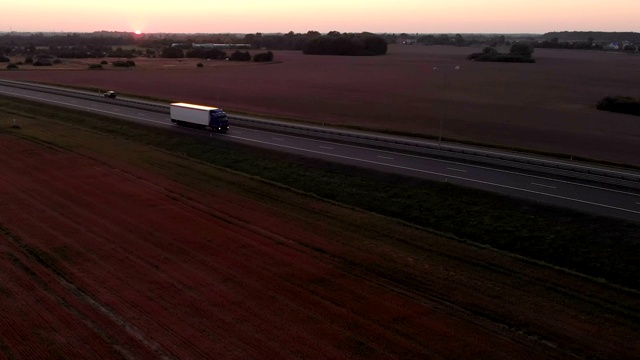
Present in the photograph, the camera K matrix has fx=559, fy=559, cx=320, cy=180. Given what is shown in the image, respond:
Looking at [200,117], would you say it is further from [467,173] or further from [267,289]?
[267,289]

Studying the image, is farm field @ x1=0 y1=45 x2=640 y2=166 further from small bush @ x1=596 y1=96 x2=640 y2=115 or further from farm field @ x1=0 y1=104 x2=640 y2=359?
farm field @ x1=0 y1=104 x2=640 y2=359

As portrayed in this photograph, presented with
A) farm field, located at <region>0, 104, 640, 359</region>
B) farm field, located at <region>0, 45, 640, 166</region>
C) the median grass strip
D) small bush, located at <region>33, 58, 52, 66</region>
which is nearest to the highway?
the median grass strip

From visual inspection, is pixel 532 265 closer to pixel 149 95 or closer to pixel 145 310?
pixel 145 310

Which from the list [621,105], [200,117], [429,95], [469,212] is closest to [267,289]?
[469,212]

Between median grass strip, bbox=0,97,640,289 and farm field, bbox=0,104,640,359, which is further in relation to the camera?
median grass strip, bbox=0,97,640,289

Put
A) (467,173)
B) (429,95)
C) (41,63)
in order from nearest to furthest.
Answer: (467,173) → (429,95) → (41,63)
